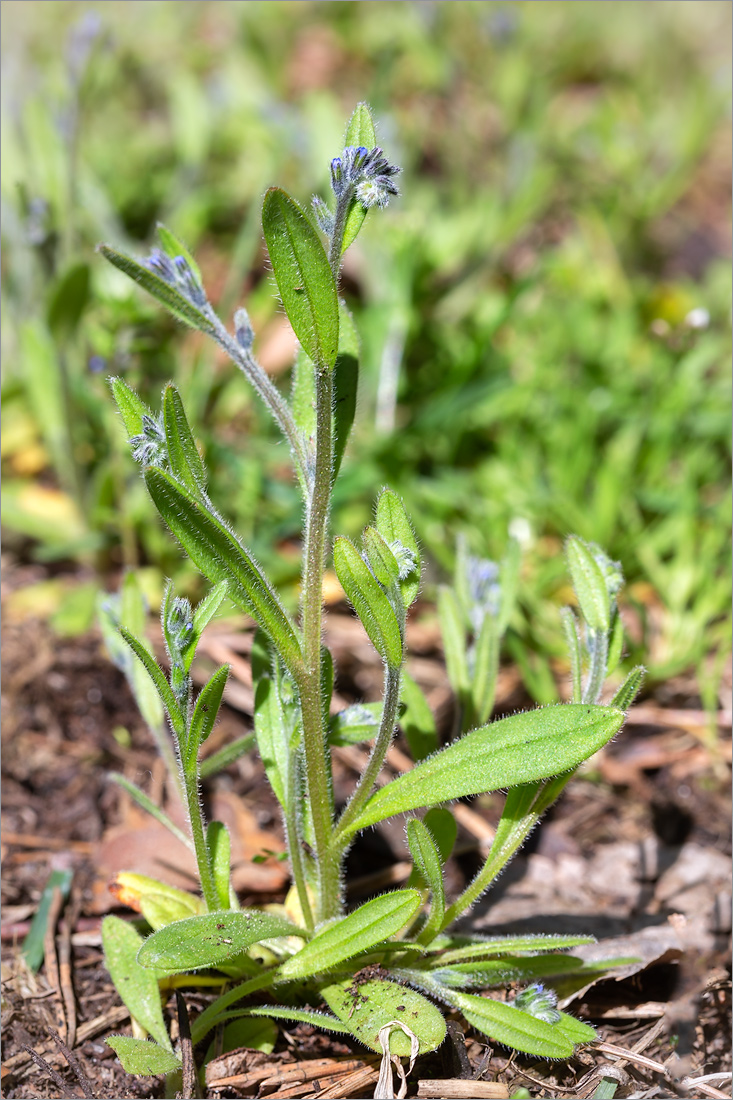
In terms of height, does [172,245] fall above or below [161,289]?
above

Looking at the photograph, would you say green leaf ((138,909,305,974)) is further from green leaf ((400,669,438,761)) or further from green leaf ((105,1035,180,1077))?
green leaf ((400,669,438,761))

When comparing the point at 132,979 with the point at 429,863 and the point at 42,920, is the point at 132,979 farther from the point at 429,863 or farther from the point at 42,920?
the point at 429,863

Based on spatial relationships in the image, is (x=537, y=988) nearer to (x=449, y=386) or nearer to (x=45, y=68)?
(x=449, y=386)

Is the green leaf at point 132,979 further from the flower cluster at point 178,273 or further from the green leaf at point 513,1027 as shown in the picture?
the flower cluster at point 178,273

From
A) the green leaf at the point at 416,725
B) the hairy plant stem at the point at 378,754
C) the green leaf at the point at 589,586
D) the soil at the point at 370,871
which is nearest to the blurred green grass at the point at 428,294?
the soil at the point at 370,871

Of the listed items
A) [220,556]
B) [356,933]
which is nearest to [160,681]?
[220,556]

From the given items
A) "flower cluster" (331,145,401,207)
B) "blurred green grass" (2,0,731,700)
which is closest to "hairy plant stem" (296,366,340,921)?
"flower cluster" (331,145,401,207)

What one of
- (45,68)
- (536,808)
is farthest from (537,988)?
(45,68)
